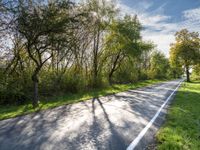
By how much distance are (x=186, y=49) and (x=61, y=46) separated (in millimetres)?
49495

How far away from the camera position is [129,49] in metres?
35.8

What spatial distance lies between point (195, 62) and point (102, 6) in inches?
1424

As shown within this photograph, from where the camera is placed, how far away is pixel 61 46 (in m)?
15.8

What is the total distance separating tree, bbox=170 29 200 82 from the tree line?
20.0 m

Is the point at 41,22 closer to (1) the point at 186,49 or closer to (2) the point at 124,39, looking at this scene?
(2) the point at 124,39

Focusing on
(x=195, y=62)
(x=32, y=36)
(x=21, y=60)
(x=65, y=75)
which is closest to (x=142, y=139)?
(x=32, y=36)

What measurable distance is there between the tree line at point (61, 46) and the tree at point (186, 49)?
1999 centimetres

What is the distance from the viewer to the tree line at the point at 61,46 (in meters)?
14.5

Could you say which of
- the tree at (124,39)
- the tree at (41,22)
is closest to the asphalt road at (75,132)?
the tree at (41,22)

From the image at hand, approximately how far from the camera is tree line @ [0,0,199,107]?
47.5 feet

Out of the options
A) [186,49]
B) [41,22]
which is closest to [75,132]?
[41,22]

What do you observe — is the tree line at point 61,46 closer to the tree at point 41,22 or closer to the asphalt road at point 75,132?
the tree at point 41,22

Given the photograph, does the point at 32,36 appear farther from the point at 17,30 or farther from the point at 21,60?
the point at 21,60

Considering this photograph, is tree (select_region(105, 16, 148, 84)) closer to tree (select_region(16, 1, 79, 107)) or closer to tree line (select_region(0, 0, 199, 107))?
tree line (select_region(0, 0, 199, 107))
